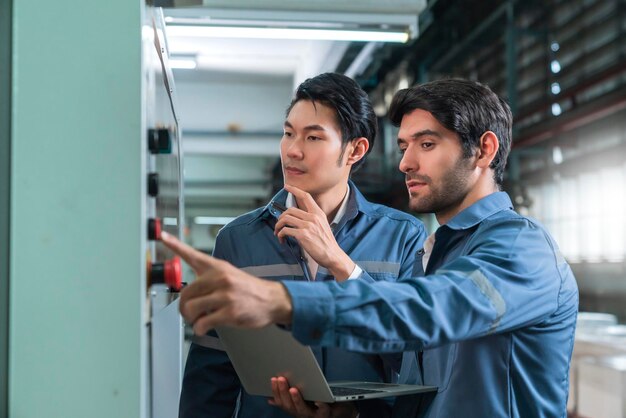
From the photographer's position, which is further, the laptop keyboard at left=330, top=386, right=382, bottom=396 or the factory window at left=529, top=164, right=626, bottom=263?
the factory window at left=529, top=164, right=626, bottom=263

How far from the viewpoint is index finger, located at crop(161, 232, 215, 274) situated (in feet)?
2.75

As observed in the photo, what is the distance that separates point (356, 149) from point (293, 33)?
1.16m

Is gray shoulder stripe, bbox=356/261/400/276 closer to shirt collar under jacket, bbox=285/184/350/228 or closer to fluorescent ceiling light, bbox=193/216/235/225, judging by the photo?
shirt collar under jacket, bbox=285/184/350/228

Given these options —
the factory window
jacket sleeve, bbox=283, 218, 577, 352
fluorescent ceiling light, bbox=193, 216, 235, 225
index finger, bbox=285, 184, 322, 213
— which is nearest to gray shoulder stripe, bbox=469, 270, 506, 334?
jacket sleeve, bbox=283, 218, 577, 352

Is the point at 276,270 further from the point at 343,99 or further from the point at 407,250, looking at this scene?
the point at 343,99

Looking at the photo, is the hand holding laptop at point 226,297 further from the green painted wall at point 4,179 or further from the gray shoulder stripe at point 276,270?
the gray shoulder stripe at point 276,270

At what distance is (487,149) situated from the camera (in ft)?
4.72

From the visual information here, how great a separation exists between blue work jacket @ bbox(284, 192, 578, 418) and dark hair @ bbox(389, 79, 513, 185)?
145 mm

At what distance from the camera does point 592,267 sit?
8.30 metres

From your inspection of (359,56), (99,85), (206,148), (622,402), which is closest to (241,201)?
(206,148)

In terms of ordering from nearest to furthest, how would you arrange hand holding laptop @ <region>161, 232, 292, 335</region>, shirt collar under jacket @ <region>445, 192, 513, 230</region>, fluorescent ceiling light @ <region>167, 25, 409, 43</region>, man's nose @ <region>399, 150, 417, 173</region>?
hand holding laptop @ <region>161, 232, 292, 335</region> → shirt collar under jacket @ <region>445, 192, 513, 230</region> → man's nose @ <region>399, 150, 417, 173</region> → fluorescent ceiling light @ <region>167, 25, 409, 43</region>

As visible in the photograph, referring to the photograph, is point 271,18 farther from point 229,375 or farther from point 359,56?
point 359,56

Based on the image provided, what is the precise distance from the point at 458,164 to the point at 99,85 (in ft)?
2.47

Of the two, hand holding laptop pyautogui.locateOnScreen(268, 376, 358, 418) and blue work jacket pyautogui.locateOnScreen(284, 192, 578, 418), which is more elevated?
blue work jacket pyautogui.locateOnScreen(284, 192, 578, 418)
